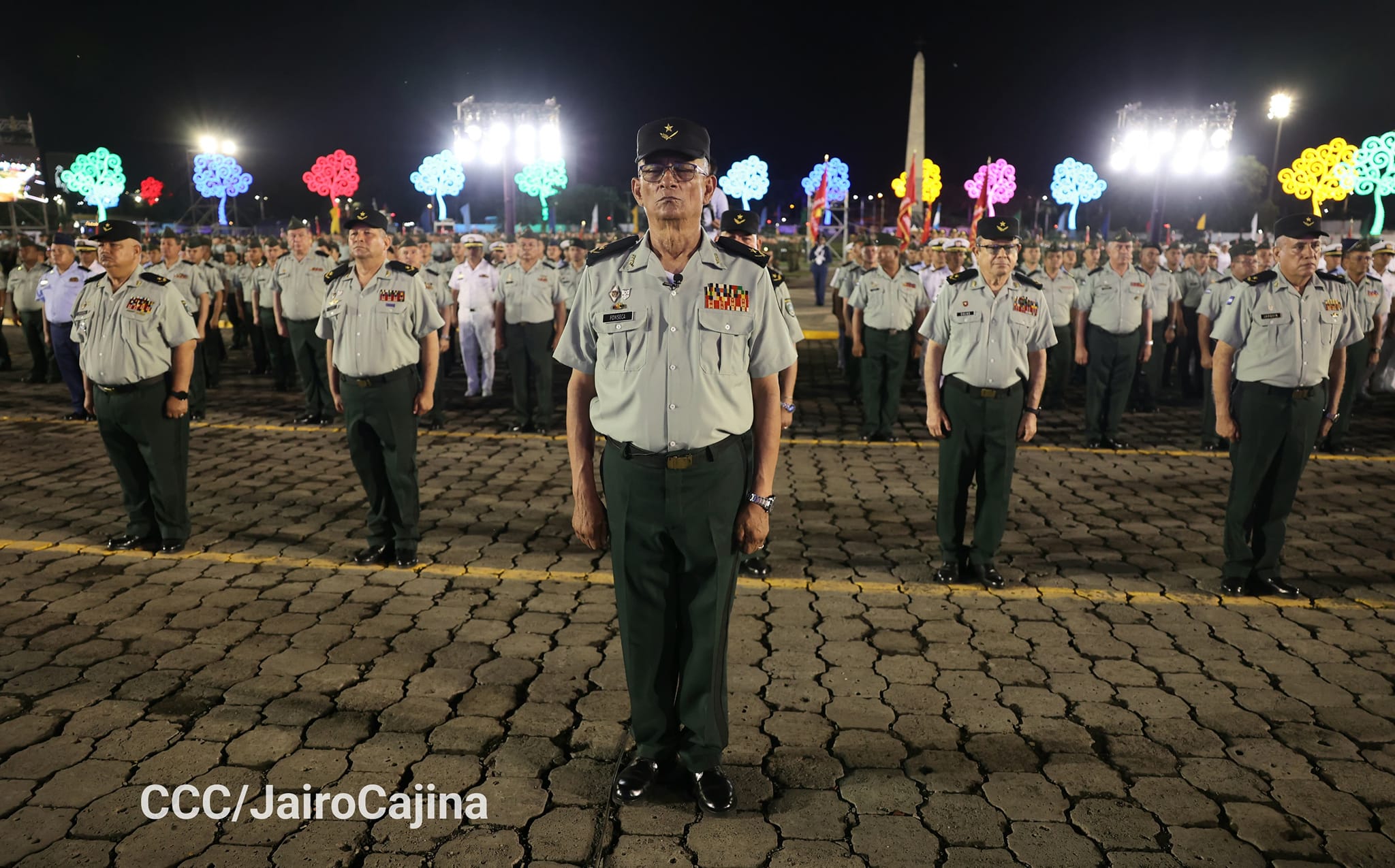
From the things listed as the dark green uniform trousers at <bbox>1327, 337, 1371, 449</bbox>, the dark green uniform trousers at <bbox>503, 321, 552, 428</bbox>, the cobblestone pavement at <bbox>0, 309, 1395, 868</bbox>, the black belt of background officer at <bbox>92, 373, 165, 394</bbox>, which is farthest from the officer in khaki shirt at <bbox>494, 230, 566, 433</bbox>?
the dark green uniform trousers at <bbox>1327, 337, 1371, 449</bbox>

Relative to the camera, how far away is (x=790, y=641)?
4656 millimetres

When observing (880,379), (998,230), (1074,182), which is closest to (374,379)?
(998,230)

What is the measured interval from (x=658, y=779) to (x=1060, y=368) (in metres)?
9.67

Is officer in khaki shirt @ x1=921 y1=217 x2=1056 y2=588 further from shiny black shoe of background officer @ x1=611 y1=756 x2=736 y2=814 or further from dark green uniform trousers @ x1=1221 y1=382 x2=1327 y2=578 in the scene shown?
shiny black shoe of background officer @ x1=611 y1=756 x2=736 y2=814

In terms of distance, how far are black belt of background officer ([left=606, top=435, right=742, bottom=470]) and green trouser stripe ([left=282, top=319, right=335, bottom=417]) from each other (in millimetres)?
7880

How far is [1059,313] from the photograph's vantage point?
10.9 m

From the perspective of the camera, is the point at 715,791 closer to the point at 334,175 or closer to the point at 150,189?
the point at 334,175

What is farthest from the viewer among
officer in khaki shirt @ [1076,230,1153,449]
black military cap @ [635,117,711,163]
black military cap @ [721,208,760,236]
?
officer in khaki shirt @ [1076,230,1153,449]

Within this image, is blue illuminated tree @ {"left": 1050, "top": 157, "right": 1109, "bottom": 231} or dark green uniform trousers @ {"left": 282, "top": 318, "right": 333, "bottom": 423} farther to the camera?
blue illuminated tree @ {"left": 1050, "top": 157, "right": 1109, "bottom": 231}

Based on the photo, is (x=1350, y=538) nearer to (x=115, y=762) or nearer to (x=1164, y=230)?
(x=115, y=762)

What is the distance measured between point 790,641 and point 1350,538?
178 inches

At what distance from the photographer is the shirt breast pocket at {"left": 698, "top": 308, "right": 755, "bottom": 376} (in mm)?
3029

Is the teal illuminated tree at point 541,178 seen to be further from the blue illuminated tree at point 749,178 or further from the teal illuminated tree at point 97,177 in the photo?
the teal illuminated tree at point 97,177

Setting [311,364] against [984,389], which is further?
[311,364]
